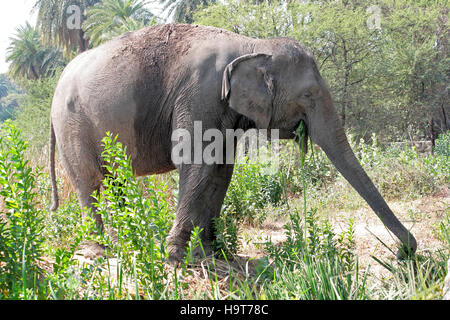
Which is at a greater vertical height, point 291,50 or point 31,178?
point 291,50

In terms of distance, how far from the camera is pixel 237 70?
4.04 metres

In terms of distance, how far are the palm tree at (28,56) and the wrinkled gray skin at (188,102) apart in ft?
141

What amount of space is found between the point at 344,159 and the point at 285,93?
2.68ft

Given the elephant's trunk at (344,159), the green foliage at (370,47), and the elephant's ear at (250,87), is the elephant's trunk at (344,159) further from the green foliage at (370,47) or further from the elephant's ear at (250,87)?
the green foliage at (370,47)

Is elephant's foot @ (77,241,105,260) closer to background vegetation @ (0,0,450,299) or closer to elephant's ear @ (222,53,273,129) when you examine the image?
Result: background vegetation @ (0,0,450,299)

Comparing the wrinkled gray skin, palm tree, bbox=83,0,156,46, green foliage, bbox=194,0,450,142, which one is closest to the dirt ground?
the wrinkled gray skin

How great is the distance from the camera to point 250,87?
408cm

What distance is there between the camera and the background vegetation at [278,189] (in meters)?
2.88

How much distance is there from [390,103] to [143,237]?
19.6m

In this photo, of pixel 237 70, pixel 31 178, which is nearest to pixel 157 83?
pixel 237 70

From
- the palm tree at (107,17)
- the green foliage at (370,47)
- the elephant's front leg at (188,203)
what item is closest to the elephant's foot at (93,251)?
the elephant's front leg at (188,203)

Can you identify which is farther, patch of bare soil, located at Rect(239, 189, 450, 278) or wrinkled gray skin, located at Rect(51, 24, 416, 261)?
patch of bare soil, located at Rect(239, 189, 450, 278)

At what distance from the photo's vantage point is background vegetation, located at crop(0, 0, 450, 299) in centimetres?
288
